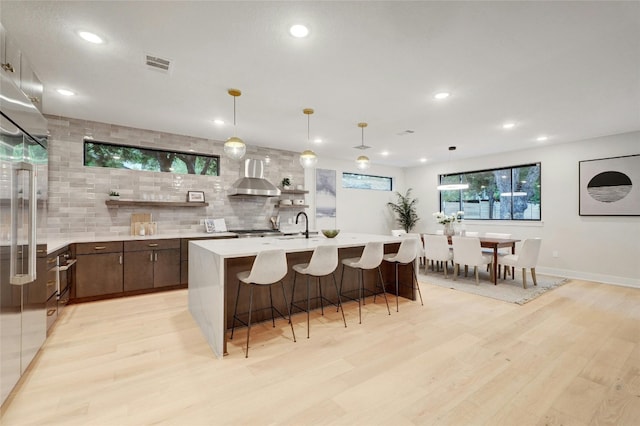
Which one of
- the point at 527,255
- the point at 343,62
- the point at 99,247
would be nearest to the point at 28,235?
the point at 99,247

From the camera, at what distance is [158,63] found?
2689 millimetres

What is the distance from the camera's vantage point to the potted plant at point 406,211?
27.4ft

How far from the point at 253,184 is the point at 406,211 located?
4.88 meters

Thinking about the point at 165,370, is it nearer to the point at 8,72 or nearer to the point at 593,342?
the point at 8,72

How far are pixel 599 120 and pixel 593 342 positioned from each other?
3412 millimetres

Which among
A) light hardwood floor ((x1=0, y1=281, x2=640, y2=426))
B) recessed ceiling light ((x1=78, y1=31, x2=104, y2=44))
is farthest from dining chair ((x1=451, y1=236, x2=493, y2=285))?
recessed ceiling light ((x1=78, y1=31, x2=104, y2=44))

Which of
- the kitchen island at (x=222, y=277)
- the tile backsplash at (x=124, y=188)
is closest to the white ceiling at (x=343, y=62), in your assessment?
the tile backsplash at (x=124, y=188)

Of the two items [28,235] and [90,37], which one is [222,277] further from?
[90,37]

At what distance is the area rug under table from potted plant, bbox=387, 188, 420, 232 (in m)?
2.61

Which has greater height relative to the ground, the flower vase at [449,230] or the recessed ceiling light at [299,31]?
the recessed ceiling light at [299,31]

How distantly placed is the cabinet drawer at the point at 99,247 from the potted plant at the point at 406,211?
6587 millimetres

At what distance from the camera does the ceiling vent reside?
2.61 m

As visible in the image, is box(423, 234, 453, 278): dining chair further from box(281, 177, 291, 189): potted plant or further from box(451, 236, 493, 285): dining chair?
box(281, 177, 291, 189): potted plant

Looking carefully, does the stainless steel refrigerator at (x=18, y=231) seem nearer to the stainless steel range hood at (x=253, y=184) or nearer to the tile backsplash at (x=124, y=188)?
the tile backsplash at (x=124, y=188)
